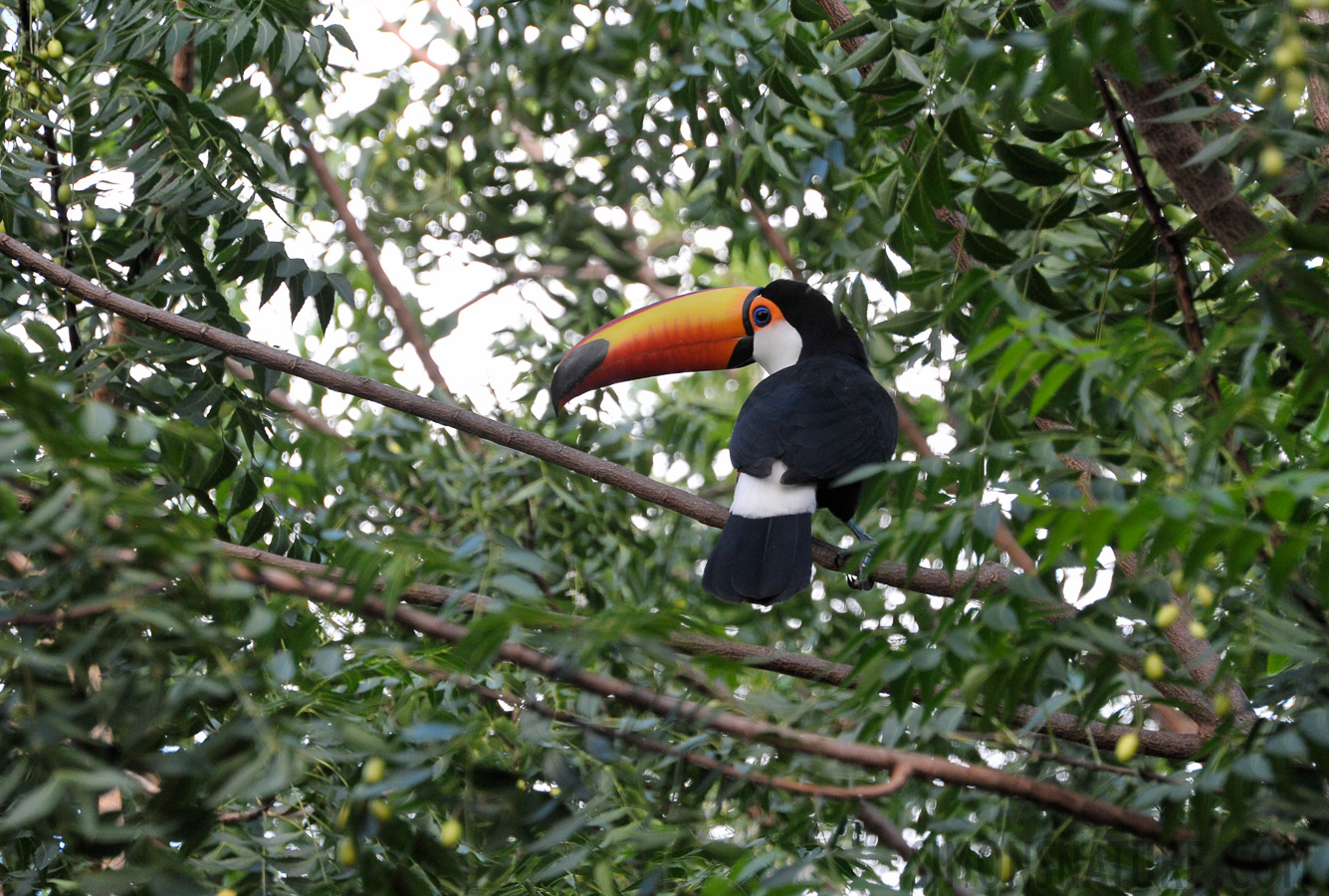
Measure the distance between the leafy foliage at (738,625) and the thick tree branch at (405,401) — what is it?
93 mm

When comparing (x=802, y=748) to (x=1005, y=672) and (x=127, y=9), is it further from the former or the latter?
(x=127, y=9)

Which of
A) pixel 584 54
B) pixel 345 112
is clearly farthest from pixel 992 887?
pixel 345 112

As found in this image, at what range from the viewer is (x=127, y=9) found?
243 cm

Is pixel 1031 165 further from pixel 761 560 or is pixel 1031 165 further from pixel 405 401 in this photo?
pixel 405 401

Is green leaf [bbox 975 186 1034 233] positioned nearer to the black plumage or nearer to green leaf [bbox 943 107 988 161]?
green leaf [bbox 943 107 988 161]

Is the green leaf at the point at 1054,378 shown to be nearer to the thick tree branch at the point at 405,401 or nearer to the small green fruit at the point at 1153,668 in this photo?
the small green fruit at the point at 1153,668

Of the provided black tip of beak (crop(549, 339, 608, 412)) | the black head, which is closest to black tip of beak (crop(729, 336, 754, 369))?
the black head

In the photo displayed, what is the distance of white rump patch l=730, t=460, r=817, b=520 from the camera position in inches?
119

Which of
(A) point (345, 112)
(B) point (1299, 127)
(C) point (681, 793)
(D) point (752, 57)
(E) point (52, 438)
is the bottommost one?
(C) point (681, 793)

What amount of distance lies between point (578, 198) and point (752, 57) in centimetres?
185

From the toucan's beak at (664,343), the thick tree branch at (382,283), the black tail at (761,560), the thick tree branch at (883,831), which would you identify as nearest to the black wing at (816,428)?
the black tail at (761,560)

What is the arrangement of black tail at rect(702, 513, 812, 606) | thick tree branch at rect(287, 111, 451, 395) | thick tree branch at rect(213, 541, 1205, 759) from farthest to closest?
thick tree branch at rect(287, 111, 451, 395)
black tail at rect(702, 513, 812, 606)
thick tree branch at rect(213, 541, 1205, 759)

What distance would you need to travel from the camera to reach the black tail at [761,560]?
280 cm

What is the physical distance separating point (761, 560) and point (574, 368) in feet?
3.71
